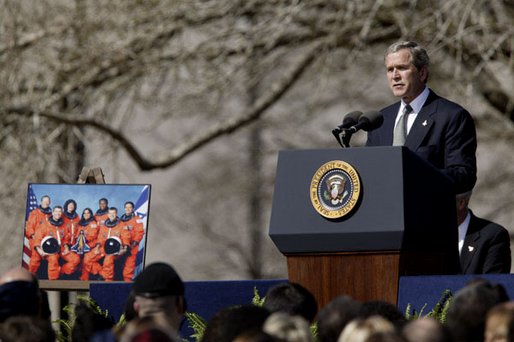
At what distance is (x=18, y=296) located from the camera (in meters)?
5.29

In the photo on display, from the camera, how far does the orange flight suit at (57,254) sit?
7.20m

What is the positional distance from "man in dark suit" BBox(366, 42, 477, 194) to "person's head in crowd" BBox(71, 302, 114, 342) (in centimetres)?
171

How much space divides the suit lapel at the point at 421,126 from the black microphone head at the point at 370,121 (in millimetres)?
366

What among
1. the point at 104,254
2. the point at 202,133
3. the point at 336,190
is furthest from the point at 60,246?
the point at 202,133

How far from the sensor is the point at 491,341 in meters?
4.54

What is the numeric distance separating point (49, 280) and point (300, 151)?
1.64 m

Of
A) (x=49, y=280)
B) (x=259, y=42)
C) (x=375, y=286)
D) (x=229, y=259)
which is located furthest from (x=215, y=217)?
(x=375, y=286)

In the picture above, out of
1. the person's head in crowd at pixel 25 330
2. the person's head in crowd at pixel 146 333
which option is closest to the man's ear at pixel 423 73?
the person's head in crowd at pixel 25 330

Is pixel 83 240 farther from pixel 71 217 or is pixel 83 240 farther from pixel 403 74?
pixel 403 74

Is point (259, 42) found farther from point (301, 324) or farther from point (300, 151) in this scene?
point (301, 324)

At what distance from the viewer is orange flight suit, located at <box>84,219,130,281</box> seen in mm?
7137

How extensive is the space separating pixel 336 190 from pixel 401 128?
0.74 m

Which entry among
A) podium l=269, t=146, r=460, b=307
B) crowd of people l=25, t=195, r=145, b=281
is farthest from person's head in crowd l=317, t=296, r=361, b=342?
crowd of people l=25, t=195, r=145, b=281

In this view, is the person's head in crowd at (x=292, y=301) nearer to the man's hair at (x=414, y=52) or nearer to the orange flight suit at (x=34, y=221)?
the man's hair at (x=414, y=52)
